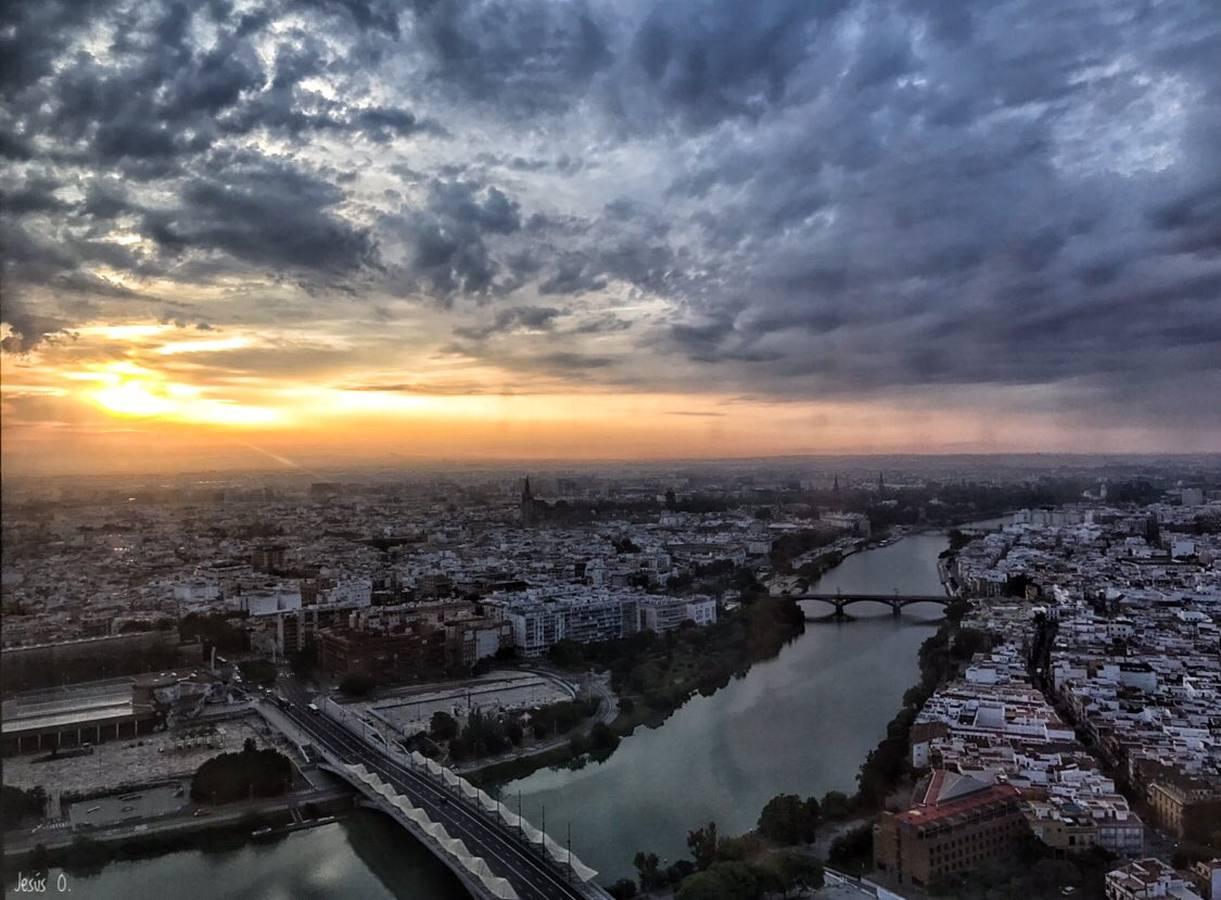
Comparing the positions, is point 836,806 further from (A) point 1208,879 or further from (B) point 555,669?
(B) point 555,669

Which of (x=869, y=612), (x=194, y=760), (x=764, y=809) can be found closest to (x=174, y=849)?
(x=194, y=760)

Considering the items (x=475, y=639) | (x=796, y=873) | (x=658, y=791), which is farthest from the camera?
(x=475, y=639)

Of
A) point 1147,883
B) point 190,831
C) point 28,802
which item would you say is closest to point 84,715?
point 190,831

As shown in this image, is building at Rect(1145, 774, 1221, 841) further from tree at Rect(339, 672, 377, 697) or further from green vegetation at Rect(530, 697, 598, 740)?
tree at Rect(339, 672, 377, 697)

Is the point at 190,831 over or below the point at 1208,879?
below

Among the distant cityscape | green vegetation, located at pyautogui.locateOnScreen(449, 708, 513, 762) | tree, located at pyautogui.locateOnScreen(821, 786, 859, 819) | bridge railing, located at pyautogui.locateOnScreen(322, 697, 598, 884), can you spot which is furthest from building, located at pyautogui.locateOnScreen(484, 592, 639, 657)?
tree, located at pyautogui.locateOnScreen(821, 786, 859, 819)

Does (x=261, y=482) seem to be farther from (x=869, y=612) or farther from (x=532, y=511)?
(x=869, y=612)

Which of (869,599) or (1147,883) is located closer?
(1147,883)
